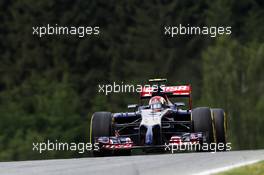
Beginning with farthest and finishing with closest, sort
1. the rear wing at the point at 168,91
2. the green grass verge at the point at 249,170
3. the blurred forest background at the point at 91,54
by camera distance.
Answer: the blurred forest background at the point at 91,54, the rear wing at the point at 168,91, the green grass verge at the point at 249,170

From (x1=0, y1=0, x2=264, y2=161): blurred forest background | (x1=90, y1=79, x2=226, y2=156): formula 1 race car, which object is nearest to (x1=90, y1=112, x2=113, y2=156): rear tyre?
(x1=90, y1=79, x2=226, y2=156): formula 1 race car

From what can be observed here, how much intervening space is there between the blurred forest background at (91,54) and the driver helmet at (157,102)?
1931 inches

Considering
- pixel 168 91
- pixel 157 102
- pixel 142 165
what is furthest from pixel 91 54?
pixel 142 165

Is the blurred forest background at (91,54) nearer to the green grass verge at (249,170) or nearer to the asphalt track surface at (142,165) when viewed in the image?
the asphalt track surface at (142,165)

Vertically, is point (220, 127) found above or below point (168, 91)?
below

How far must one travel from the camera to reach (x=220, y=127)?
1515 centimetres

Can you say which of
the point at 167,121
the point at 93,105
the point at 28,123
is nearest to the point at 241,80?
the point at 93,105

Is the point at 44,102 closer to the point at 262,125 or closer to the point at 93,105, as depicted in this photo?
the point at 93,105

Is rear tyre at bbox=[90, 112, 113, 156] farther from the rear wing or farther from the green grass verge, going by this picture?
the green grass verge

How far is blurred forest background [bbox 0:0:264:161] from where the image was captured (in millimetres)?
72688

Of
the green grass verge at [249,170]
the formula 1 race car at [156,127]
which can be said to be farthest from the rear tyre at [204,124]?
the green grass verge at [249,170]

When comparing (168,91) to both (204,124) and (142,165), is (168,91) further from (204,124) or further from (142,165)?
(142,165)

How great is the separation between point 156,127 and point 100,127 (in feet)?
3.28

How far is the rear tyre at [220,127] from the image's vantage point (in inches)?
592
